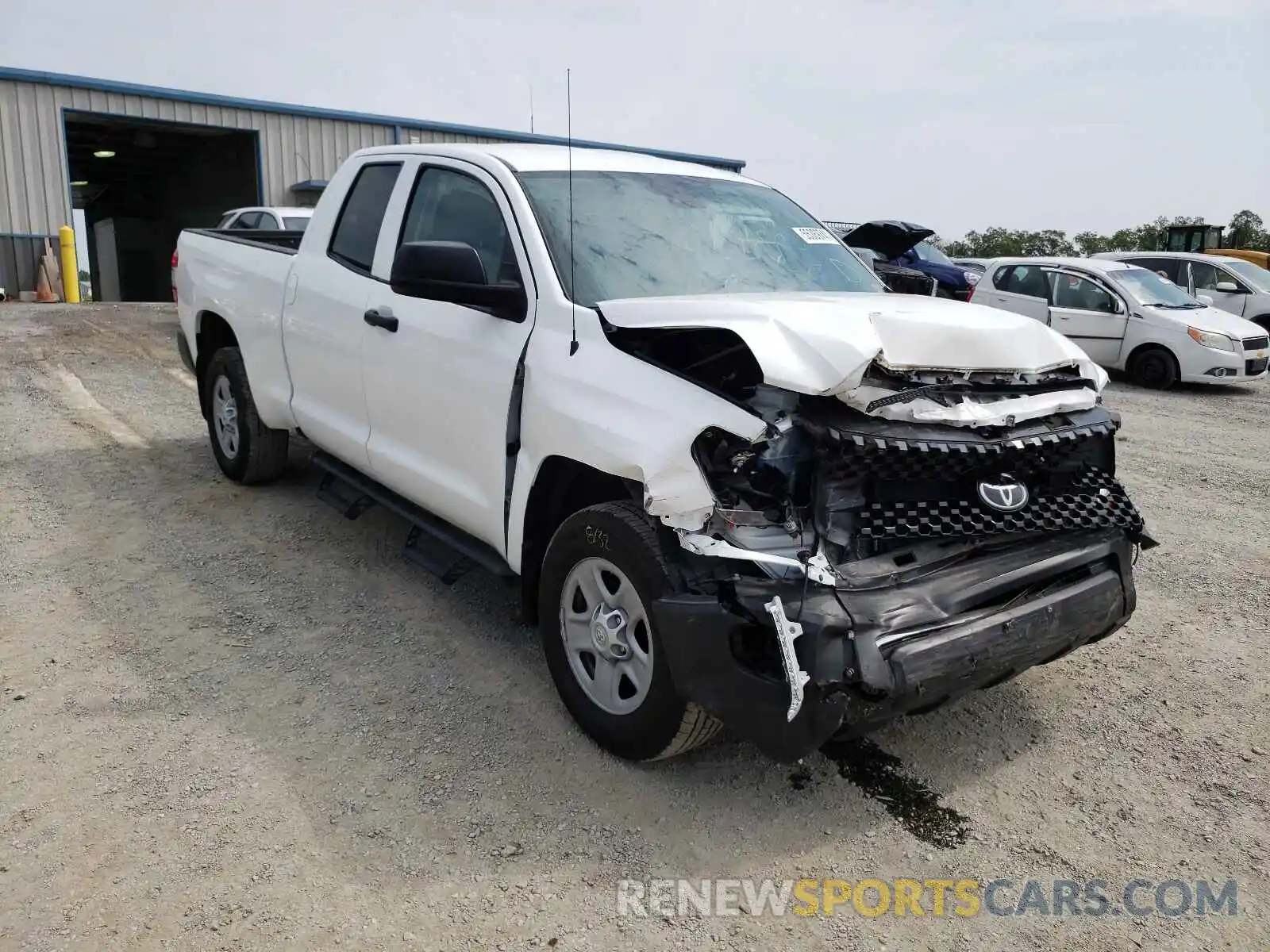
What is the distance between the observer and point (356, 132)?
22797 millimetres

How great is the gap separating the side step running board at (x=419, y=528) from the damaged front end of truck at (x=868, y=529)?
1185 millimetres

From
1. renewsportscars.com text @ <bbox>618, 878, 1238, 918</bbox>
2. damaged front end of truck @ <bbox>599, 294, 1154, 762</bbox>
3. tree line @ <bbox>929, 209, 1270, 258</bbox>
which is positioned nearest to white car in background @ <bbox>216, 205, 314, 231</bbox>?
damaged front end of truck @ <bbox>599, 294, 1154, 762</bbox>

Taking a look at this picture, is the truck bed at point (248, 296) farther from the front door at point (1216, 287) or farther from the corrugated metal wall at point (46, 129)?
the corrugated metal wall at point (46, 129)

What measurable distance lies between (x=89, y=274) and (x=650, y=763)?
42.2 metres

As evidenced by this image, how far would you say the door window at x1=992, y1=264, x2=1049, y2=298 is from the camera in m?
13.3

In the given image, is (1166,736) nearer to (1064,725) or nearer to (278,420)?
(1064,725)

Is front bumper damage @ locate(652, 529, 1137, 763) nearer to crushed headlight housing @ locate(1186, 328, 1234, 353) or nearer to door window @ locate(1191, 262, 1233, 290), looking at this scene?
crushed headlight housing @ locate(1186, 328, 1234, 353)

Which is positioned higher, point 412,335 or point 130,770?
point 412,335

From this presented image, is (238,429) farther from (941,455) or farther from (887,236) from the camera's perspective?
(941,455)

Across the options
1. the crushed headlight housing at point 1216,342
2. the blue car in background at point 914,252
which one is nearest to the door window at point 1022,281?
the blue car in background at point 914,252

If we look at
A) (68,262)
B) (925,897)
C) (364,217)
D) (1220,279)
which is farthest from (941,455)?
(68,262)

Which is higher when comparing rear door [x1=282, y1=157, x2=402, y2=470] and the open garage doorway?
the open garage doorway

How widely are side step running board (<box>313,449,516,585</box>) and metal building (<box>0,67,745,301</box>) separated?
454 inches

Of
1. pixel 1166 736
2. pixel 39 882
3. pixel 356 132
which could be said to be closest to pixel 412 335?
pixel 39 882
